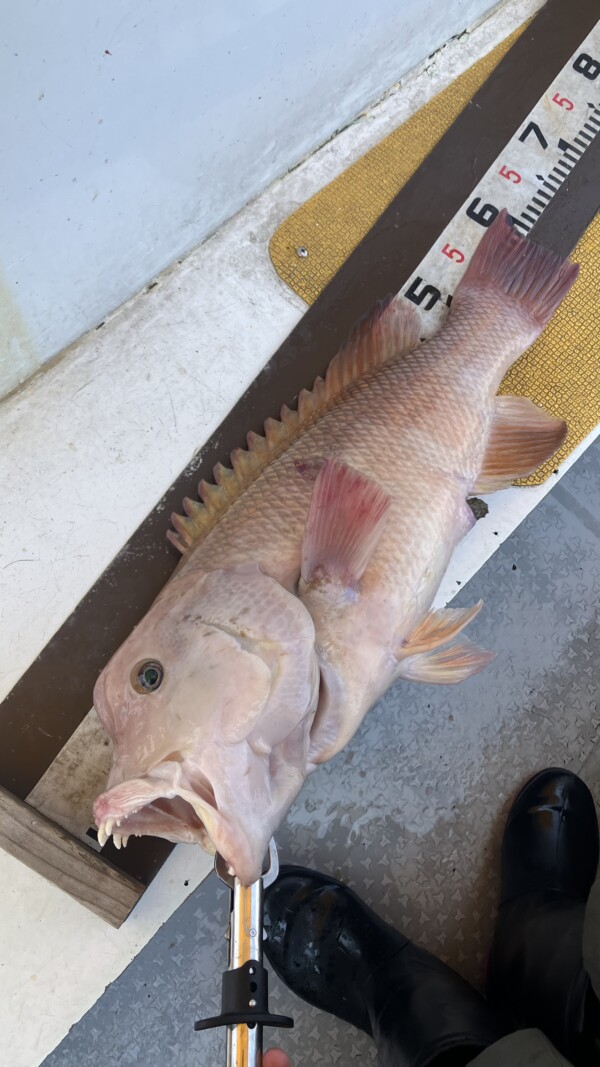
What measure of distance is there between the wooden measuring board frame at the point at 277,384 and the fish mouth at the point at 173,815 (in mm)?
584

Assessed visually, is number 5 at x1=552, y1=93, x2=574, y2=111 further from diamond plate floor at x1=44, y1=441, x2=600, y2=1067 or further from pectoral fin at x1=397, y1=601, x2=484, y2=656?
pectoral fin at x1=397, y1=601, x2=484, y2=656

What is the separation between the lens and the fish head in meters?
1.02

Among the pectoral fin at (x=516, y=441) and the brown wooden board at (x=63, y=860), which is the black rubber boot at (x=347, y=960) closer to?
the brown wooden board at (x=63, y=860)

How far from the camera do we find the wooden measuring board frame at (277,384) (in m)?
1.55

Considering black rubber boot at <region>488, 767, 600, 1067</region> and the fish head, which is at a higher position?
the fish head

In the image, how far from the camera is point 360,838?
6.02 ft

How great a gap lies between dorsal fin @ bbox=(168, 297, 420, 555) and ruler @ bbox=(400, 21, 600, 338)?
21 centimetres

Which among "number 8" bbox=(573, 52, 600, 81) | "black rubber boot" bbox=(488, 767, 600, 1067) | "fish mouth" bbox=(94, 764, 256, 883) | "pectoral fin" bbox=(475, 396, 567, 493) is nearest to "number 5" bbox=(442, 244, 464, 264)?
"pectoral fin" bbox=(475, 396, 567, 493)

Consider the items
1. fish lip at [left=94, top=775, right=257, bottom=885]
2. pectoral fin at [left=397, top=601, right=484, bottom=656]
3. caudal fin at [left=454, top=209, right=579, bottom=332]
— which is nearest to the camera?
fish lip at [left=94, top=775, right=257, bottom=885]

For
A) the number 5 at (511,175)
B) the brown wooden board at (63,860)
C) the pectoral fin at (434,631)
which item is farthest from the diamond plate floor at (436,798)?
the number 5 at (511,175)

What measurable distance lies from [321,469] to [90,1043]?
58.7 inches

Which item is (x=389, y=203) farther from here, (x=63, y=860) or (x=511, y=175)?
(x=63, y=860)

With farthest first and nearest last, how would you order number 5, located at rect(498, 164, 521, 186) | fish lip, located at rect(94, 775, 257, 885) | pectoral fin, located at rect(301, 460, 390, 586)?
number 5, located at rect(498, 164, 521, 186) < pectoral fin, located at rect(301, 460, 390, 586) < fish lip, located at rect(94, 775, 257, 885)

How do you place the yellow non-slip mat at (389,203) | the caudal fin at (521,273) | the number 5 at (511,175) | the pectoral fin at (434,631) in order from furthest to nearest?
the number 5 at (511,175), the yellow non-slip mat at (389,203), the caudal fin at (521,273), the pectoral fin at (434,631)
